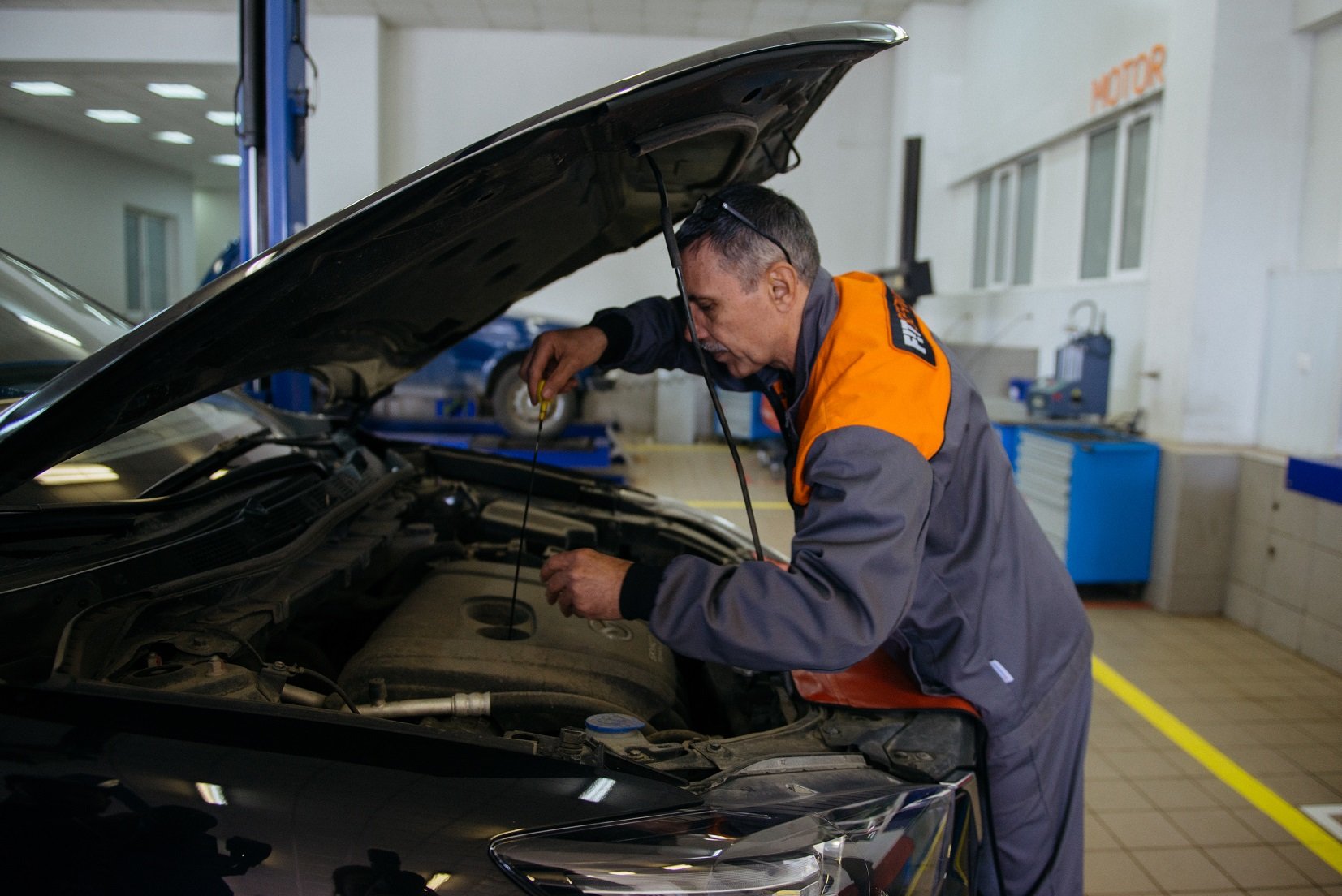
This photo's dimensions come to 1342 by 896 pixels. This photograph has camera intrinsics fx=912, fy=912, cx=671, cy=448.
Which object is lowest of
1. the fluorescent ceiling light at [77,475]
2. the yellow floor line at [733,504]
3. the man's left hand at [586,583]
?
the yellow floor line at [733,504]

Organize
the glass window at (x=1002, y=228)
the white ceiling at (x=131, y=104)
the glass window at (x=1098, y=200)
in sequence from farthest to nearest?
1. the white ceiling at (x=131, y=104)
2. the glass window at (x=1002, y=228)
3. the glass window at (x=1098, y=200)

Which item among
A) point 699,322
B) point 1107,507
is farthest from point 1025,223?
point 699,322

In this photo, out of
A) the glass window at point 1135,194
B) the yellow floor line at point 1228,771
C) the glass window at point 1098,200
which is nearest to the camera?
the yellow floor line at point 1228,771

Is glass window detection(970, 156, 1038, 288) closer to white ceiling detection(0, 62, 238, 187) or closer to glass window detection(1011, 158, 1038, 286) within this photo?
glass window detection(1011, 158, 1038, 286)

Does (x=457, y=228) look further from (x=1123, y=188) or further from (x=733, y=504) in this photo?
(x=1123, y=188)

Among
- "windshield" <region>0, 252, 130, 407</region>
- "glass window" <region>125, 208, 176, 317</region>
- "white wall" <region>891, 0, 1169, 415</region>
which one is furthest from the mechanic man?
"glass window" <region>125, 208, 176, 317</region>

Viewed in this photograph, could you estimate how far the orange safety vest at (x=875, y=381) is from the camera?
3.92 ft

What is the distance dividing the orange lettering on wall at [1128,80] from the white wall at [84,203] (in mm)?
5882

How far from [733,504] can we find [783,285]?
17.8ft

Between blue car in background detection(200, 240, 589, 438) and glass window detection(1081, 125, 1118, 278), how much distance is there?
372 cm

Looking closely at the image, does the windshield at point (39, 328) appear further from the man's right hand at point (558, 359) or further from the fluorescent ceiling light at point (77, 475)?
the man's right hand at point (558, 359)

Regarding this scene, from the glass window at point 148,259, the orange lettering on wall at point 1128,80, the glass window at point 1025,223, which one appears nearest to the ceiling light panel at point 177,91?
the glass window at point 148,259

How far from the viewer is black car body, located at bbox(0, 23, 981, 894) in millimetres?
938

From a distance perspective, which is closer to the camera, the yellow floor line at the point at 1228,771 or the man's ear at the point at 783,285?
the man's ear at the point at 783,285
